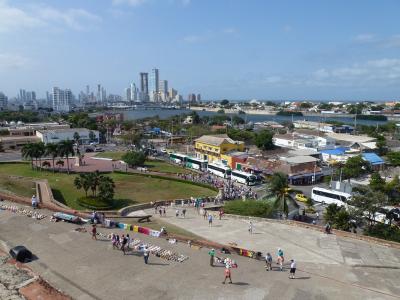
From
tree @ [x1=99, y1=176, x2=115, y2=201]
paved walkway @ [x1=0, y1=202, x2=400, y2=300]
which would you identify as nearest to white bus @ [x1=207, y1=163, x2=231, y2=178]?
tree @ [x1=99, y1=176, x2=115, y2=201]

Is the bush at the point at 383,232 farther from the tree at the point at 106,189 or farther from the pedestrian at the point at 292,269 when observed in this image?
the tree at the point at 106,189

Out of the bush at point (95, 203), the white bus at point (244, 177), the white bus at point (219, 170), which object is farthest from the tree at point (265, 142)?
the bush at point (95, 203)

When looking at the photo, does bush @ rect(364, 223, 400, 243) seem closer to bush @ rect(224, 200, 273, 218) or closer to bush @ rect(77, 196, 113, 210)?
bush @ rect(224, 200, 273, 218)

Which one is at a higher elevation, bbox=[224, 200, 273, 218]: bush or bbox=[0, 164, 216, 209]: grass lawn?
bbox=[224, 200, 273, 218]: bush

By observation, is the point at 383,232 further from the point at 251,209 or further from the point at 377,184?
the point at 377,184

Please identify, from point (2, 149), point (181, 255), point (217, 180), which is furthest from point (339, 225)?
point (2, 149)

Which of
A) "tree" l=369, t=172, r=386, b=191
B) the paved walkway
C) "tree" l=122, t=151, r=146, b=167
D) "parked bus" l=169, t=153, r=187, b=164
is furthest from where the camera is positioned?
"parked bus" l=169, t=153, r=187, b=164
